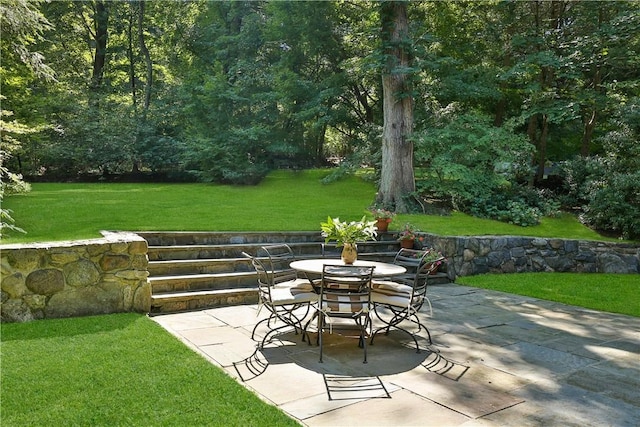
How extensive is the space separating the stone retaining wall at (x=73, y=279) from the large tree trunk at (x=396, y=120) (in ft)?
22.6

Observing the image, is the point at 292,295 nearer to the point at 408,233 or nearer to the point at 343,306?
the point at 343,306

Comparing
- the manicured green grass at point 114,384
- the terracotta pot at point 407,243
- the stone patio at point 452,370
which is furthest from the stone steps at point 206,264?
the manicured green grass at point 114,384

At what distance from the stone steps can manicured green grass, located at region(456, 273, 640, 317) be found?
209 cm

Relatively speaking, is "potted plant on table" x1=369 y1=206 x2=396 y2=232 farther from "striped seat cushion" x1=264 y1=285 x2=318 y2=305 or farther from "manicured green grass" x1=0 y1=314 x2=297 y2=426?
"manicured green grass" x1=0 y1=314 x2=297 y2=426

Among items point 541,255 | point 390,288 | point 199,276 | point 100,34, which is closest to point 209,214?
point 199,276

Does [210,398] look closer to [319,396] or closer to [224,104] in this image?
[319,396]

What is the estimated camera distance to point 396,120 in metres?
10.8

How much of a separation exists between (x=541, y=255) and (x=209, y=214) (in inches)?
245

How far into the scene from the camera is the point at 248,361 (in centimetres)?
360

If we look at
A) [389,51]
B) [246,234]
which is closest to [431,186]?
[389,51]

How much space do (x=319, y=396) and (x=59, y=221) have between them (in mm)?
5641

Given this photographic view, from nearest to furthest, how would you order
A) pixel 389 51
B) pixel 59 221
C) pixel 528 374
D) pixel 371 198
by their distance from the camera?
pixel 528 374 → pixel 59 221 → pixel 389 51 → pixel 371 198

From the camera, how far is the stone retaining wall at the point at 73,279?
4.41 m

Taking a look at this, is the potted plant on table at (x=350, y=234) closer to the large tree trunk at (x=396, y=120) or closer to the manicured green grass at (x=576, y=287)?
the manicured green grass at (x=576, y=287)
